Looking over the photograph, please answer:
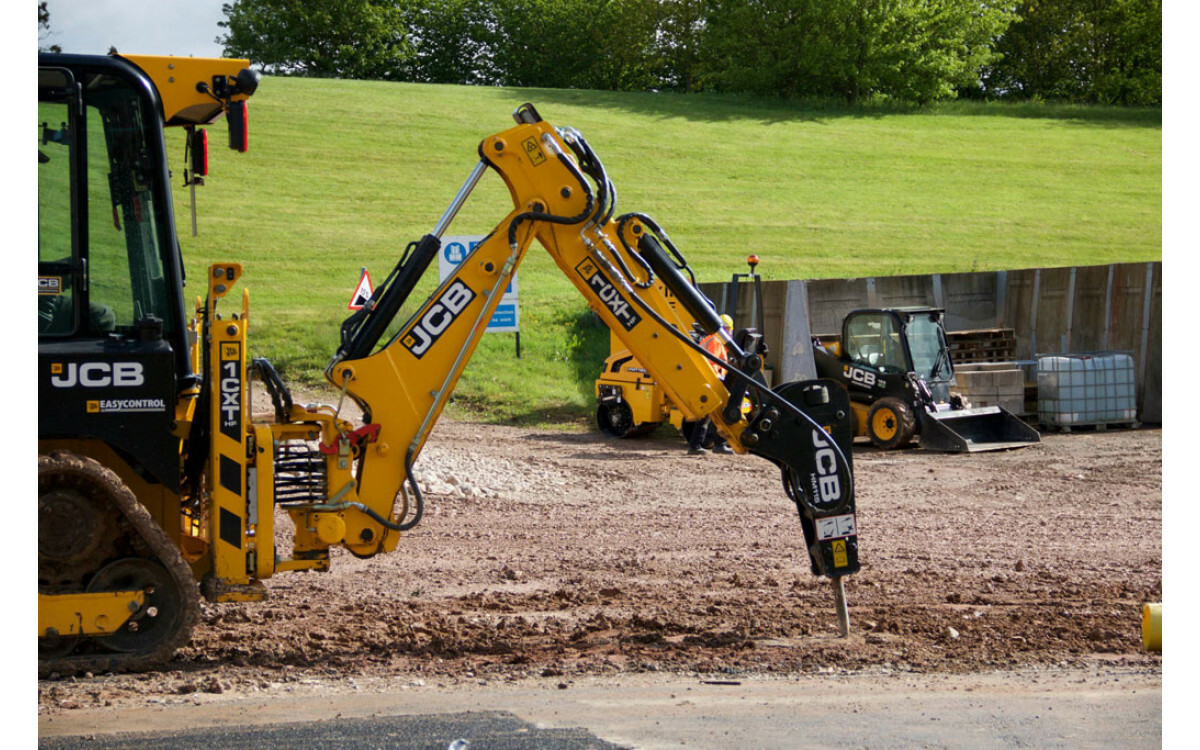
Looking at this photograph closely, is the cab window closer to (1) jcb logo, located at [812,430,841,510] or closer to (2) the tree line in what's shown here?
(1) jcb logo, located at [812,430,841,510]

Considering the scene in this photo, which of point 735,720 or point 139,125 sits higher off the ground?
point 139,125

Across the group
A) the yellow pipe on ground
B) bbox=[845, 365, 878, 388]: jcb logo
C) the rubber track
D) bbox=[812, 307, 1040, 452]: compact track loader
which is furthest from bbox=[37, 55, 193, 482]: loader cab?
bbox=[845, 365, 878, 388]: jcb logo

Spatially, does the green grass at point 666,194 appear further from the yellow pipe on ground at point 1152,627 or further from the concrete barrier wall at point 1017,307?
the yellow pipe on ground at point 1152,627

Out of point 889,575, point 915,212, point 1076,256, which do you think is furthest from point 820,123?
point 889,575

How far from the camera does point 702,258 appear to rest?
30109mm

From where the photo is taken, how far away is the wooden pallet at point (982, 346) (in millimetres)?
19594

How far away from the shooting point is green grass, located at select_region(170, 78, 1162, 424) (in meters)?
23.3

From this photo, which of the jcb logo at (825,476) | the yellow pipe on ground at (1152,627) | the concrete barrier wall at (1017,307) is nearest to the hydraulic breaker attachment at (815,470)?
the jcb logo at (825,476)

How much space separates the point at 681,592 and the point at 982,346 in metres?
13.7

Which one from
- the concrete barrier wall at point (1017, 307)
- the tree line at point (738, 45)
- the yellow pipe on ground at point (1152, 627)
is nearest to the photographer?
the yellow pipe on ground at point (1152, 627)

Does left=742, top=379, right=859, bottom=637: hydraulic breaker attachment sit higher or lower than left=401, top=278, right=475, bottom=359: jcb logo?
lower

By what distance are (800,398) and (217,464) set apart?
10.2 ft

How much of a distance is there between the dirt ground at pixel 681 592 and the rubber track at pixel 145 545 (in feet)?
0.26

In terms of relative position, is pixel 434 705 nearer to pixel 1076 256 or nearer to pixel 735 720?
pixel 735 720
